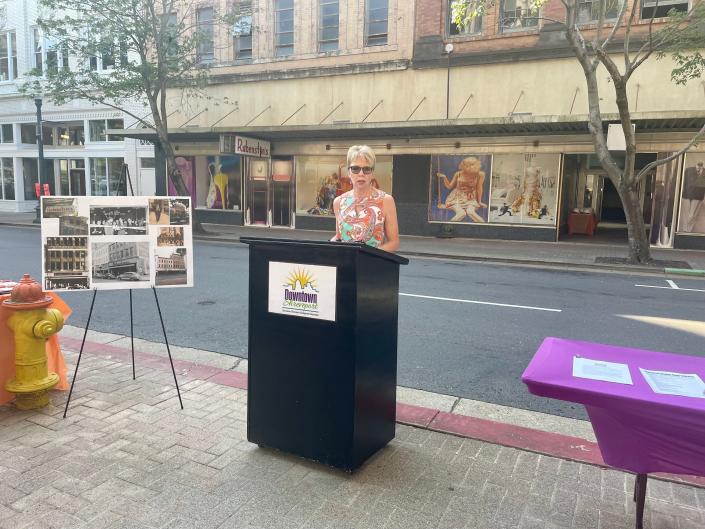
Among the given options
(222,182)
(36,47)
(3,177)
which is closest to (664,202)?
(222,182)

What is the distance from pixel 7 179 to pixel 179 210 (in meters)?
33.9

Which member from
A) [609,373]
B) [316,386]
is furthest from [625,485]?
[316,386]

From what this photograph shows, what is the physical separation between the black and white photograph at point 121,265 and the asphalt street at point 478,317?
1838mm

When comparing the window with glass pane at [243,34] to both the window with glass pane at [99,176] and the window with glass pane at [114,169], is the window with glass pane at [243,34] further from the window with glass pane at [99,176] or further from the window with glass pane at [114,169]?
the window with glass pane at [99,176]

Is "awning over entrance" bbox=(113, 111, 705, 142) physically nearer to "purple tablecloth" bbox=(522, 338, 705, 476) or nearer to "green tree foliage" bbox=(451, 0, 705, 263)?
"green tree foliage" bbox=(451, 0, 705, 263)

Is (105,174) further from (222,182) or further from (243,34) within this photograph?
(243,34)

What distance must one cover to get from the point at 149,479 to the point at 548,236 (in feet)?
57.2

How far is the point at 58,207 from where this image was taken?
3.91 metres

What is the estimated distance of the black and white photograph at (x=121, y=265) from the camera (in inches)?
163

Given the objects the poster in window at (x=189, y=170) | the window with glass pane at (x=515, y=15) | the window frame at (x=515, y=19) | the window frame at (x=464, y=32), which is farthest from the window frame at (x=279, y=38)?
the window with glass pane at (x=515, y=15)

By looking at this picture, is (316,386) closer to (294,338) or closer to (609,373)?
(294,338)

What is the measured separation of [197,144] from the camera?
Answer: 24109 mm

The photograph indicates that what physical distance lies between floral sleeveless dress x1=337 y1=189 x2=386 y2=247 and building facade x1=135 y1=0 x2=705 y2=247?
530 inches

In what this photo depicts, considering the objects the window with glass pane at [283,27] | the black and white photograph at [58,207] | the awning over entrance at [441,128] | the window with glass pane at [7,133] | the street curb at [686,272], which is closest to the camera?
the black and white photograph at [58,207]
